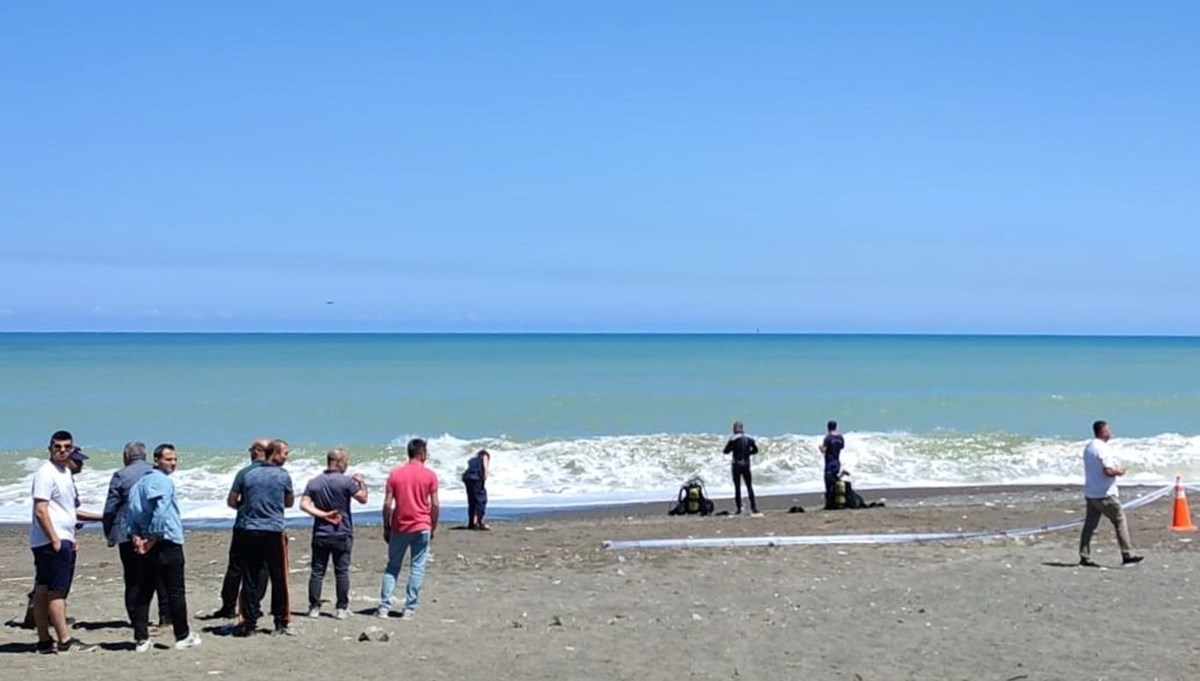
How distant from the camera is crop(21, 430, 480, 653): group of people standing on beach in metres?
10.3

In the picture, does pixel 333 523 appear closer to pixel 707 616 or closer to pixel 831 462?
pixel 707 616

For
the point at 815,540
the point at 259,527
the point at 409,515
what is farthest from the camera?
the point at 815,540

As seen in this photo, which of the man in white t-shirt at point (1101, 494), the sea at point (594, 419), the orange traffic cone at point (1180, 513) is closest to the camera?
the man in white t-shirt at point (1101, 494)

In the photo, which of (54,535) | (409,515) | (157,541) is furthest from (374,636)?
(54,535)

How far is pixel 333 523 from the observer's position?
12.2 m

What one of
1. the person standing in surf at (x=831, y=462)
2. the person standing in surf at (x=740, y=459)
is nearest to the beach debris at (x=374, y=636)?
the person standing in surf at (x=740, y=459)

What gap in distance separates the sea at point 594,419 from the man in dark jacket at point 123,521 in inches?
504

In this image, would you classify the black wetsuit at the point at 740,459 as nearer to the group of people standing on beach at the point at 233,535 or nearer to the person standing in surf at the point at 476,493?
the person standing in surf at the point at 476,493

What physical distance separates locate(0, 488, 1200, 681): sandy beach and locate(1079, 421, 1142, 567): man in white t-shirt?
0.30m

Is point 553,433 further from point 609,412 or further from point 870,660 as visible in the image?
point 870,660

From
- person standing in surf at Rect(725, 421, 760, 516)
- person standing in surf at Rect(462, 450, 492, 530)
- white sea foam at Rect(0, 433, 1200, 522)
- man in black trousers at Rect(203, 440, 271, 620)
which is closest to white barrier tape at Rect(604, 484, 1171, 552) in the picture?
person standing in surf at Rect(462, 450, 492, 530)

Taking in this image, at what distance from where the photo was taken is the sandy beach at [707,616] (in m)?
10.2

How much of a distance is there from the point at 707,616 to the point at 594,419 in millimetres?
41647

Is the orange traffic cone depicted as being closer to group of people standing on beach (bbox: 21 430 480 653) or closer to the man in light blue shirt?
group of people standing on beach (bbox: 21 430 480 653)
